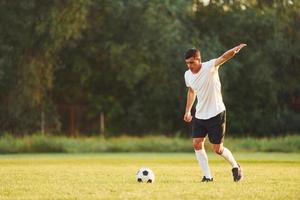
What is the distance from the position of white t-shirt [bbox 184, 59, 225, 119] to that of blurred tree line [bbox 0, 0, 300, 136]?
23.3 m

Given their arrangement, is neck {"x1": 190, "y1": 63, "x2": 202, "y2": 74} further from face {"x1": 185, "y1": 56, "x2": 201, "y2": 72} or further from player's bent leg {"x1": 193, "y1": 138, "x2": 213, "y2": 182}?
player's bent leg {"x1": 193, "y1": 138, "x2": 213, "y2": 182}

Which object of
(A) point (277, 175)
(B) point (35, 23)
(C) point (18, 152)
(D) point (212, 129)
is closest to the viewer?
(D) point (212, 129)

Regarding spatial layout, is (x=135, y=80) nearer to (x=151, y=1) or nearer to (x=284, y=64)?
(x=151, y=1)

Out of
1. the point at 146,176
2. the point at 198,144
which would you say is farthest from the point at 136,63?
the point at 146,176

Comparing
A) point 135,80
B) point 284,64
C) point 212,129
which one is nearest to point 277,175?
point 212,129

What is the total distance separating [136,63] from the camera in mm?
35781

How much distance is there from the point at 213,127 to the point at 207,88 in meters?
0.61

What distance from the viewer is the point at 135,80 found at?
117ft

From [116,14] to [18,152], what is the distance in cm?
1044

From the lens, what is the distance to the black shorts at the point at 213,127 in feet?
38.8

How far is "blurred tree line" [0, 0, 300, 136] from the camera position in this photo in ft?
116

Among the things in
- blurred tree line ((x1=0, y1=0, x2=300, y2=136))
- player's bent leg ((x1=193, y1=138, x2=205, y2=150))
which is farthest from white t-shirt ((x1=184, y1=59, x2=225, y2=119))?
blurred tree line ((x1=0, y1=0, x2=300, y2=136))

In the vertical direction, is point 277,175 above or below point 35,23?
below

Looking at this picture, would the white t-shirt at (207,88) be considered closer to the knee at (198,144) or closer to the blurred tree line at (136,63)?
the knee at (198,144)
